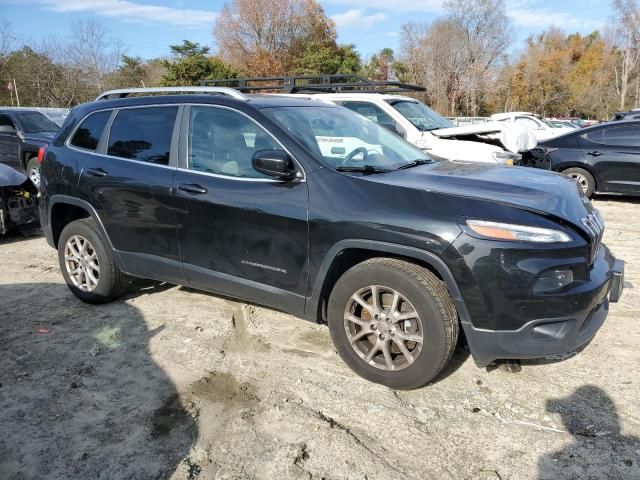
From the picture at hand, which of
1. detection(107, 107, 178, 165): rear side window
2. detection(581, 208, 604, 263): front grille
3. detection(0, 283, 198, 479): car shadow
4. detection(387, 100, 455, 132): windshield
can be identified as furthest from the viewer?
detection(387, 100, 455, 132): windshield

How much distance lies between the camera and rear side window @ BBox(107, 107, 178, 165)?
3.97m

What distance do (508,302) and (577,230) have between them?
0.59 m

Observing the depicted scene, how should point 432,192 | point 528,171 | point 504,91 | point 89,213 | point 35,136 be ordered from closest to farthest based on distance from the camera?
point 432,192
point 528,171
point 89,213
point 35,136
point 504,91

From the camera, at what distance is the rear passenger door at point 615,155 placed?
344 inches

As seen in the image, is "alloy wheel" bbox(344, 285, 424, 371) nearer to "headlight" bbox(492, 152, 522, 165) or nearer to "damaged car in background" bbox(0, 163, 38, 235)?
"headlight" bbox(492, 152, 522, 165)

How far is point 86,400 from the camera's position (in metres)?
3.14

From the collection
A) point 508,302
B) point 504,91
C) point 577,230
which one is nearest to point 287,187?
point 508,302

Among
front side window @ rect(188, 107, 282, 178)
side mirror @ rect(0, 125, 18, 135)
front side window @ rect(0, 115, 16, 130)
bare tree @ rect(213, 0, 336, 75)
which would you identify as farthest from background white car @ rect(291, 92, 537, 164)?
bare tree @ rect(213, 0, 336, 75)

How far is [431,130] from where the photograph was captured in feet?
26.4

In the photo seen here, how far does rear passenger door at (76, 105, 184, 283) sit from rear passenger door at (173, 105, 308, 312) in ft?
0.45

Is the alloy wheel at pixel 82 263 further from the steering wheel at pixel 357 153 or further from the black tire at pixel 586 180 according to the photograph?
the black tire at pixel 586 180

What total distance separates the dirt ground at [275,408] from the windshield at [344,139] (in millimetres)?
1386

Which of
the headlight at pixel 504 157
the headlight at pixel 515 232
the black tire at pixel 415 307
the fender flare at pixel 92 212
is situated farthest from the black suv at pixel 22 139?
the headlight at pixel 515 232

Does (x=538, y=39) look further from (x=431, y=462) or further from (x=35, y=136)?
(x=431, y=462)
